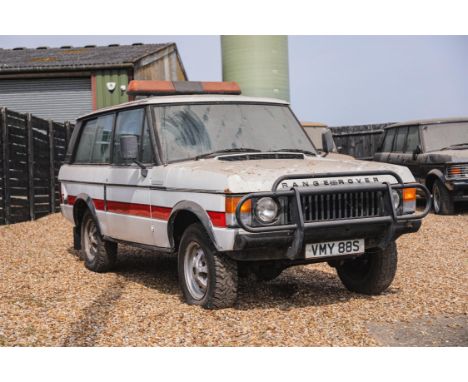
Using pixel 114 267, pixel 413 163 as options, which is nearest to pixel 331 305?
pixel 114 267

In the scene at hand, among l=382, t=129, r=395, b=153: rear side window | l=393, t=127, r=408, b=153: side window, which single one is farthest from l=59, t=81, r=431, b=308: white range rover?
l=382, t=129, r=395, b=153: rear side window

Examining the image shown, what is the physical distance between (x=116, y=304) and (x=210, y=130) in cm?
194

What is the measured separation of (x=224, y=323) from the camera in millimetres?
5527

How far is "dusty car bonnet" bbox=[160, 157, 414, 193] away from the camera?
549cm

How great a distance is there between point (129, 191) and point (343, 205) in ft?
8.29

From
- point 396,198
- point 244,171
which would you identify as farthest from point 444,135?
point 244,171

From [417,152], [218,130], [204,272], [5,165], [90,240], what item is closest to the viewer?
[204,272]

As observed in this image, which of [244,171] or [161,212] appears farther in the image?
[161,212]

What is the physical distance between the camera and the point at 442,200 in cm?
1432

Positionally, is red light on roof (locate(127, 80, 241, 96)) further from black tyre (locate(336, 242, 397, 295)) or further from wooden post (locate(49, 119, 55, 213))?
wooden post (locate(49, 119, 55, 213))

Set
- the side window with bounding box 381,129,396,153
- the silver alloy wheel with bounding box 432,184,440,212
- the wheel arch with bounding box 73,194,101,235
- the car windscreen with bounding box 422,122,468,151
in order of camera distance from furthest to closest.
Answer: the side window with bounding box 381,129,396,153, the car windscreen with bounding box 422,122,468,151, the silver alloy wheel with bounding box 432,184,440,212, the wheel arch with bounding box 73,194,101,235

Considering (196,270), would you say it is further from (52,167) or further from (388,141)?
(388,141)

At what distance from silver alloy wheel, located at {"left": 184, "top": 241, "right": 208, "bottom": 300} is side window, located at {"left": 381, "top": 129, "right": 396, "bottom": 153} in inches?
467

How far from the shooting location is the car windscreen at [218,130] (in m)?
6.68
